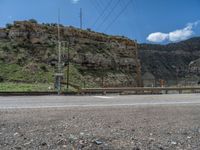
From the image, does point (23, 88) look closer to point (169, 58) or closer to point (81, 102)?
point (81, 102)

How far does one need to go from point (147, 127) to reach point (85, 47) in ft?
152

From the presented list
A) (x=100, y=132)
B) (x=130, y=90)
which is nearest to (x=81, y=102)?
(x=100, y=132)

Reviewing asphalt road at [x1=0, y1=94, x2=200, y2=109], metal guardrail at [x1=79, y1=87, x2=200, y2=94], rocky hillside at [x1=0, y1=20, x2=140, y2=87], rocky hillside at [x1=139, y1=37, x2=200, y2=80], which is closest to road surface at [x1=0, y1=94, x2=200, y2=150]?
asphalt road at [x1=0, y1=94, x2=200, y2=109]

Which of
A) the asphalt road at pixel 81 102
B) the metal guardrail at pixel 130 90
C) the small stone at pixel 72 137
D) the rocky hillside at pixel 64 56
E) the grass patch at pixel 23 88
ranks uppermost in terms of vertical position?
the rocky hillside at pixel 64 56

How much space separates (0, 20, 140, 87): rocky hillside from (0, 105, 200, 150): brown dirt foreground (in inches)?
1212

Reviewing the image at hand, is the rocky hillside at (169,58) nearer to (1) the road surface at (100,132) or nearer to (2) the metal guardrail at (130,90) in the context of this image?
(2) the metal guardrail at (130,90)

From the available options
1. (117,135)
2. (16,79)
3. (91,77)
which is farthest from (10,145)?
(91,77)

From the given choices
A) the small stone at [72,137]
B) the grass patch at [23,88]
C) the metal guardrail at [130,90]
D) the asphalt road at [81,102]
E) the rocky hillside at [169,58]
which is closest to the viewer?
the small stone at [72,137]

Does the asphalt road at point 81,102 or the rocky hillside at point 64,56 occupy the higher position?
the rocky hillside at point 64,56

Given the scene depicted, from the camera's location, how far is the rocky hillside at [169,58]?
8801cm

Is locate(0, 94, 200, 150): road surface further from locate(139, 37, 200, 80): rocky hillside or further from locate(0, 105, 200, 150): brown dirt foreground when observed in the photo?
locate(139, 37, 200, 80): rocky hillside

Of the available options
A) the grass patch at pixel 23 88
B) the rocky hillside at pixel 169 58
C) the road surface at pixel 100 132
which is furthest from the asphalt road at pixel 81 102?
the rocky hillside at pixel 169 58

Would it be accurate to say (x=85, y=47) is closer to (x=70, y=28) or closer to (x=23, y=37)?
(x=70, y=28)

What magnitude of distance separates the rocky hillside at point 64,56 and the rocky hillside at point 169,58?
24.0 meters
